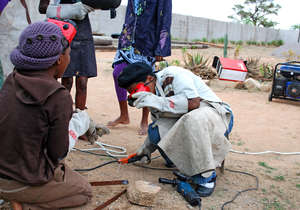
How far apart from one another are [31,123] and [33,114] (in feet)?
0.15

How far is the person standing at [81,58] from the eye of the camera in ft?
10.00

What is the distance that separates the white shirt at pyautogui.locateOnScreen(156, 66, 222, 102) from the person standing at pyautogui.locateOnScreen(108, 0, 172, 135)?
41.8 inches

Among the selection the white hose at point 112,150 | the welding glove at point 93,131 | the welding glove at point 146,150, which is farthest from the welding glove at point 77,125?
the white hose at point 112,150

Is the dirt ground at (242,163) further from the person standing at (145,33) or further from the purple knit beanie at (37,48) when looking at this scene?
the purple knit beanie at (37,48)

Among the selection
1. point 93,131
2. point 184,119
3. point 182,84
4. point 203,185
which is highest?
point 182,84

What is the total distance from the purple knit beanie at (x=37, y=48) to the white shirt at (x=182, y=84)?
975 mm

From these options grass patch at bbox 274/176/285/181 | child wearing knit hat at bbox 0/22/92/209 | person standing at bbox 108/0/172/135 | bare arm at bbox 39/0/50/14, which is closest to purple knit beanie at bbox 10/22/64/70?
child wearing knit hat at bbox 0/22/92/209

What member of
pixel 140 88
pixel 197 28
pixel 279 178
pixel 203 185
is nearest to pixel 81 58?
pixel 140 88

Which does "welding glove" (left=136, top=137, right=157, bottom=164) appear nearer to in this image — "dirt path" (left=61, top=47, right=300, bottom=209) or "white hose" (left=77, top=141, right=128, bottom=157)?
"dirt path" (left=61, top=47, right=300, bottom=209)

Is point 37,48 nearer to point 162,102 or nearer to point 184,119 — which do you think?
point 162,102

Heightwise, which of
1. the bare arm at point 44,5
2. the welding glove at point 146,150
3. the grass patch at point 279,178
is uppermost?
the bare arm at point 44,5

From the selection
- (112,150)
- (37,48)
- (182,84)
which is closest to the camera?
(37,48)

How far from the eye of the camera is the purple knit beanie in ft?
4.97

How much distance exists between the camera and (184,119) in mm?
2174
